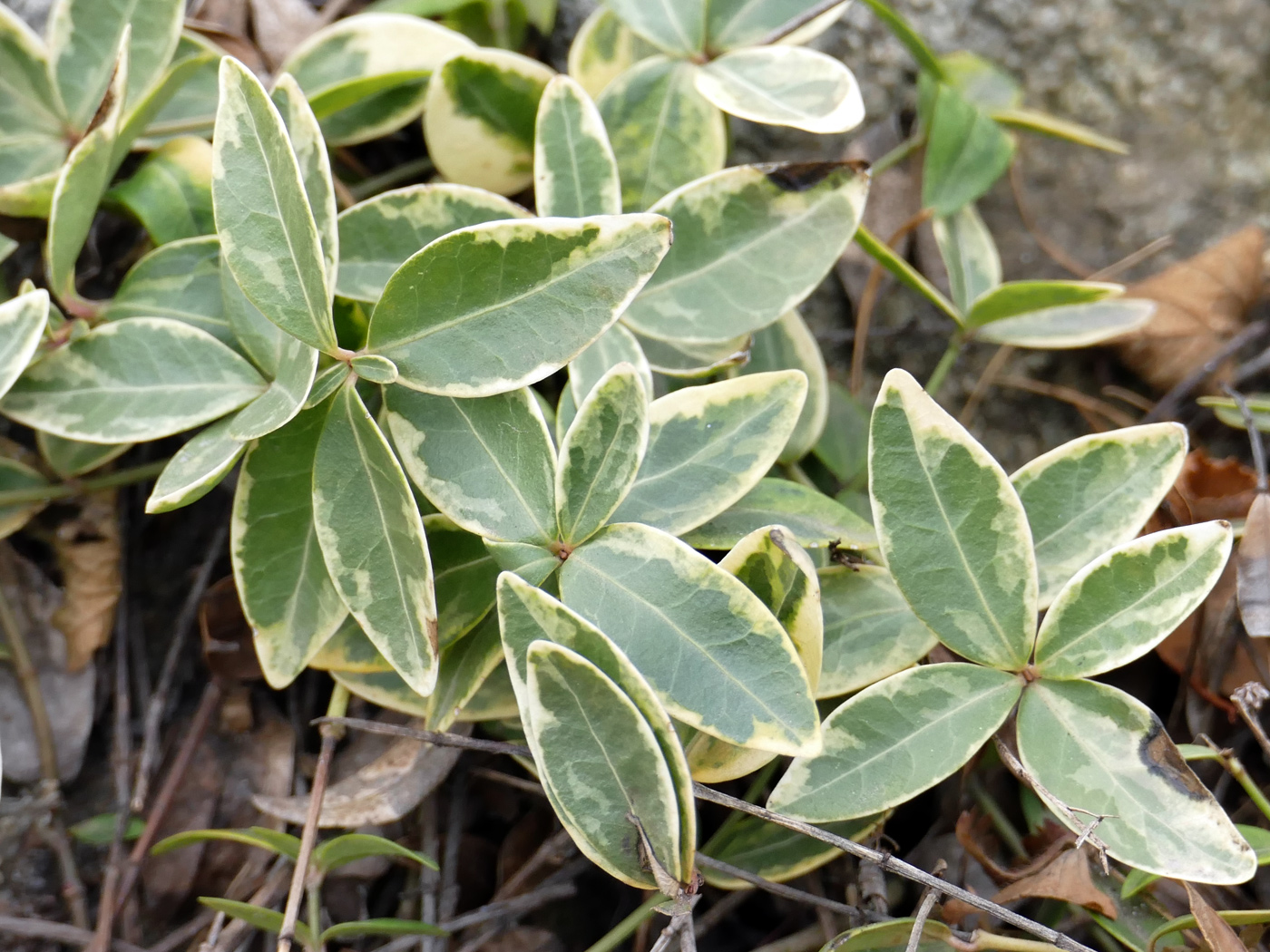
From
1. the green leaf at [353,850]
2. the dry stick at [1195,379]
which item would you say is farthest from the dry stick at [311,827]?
the dry stick at [1195,379]

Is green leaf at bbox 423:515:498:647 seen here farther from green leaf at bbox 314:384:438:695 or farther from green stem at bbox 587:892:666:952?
green stem at bbox 587:892:666:952

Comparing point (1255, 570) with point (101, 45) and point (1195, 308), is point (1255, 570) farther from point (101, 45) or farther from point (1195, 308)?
point (101, 45)

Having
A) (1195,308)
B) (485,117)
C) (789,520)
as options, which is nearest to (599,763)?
(789,520)

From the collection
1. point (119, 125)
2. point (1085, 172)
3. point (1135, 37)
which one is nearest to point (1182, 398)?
point (1085, 172)

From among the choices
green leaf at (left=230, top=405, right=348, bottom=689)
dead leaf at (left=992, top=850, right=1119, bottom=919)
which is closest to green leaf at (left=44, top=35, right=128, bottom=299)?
green leaf at (left=230, top=405, right=348, bottom=689)

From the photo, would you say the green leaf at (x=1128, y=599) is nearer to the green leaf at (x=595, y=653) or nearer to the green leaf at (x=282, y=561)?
the green leaf at (x=595, y=653)

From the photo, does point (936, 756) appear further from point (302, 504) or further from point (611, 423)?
point (302, 504)
